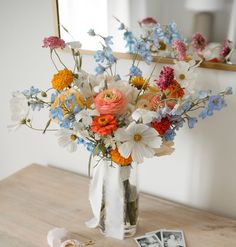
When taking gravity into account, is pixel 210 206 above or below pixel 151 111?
below

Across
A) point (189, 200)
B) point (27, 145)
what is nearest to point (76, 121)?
point (189, 200)

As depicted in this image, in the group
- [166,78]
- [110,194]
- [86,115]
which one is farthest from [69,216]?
[166,78]

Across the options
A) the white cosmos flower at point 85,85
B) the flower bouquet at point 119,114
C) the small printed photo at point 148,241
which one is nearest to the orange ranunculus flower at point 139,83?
the flower bouquet at point 119,114

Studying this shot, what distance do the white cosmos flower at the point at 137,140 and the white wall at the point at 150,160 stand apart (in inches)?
14.0

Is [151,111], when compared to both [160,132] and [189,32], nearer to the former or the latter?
[160,132]

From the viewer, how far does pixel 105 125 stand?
2.88ft

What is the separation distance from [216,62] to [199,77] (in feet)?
0.25

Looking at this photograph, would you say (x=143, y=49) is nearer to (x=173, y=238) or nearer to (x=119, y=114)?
(x=119, y=114)

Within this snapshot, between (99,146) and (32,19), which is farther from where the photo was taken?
(32,19)

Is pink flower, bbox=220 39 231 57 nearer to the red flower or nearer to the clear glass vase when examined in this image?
the red flower

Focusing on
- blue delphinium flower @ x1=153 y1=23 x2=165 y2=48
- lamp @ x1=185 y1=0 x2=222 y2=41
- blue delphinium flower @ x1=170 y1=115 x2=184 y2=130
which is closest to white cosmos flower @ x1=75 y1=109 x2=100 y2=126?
blue delphinium flower @ x1=170 y1=115 x2=184 y2=130

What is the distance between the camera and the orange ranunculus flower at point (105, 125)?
870 mm

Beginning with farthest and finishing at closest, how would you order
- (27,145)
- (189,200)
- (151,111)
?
(27,145), (189,200), (151,111)

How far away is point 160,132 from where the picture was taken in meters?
0.93
